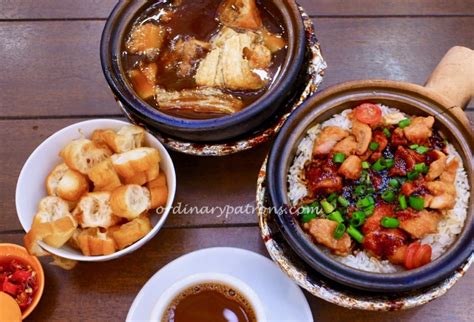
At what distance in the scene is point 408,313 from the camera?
1.98 meters

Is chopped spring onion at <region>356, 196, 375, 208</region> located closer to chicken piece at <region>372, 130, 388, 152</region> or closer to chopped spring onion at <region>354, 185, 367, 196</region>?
chopped spring onion at <region>354, 185, 367, 196</region>

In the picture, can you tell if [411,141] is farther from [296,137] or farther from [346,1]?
[346,1]

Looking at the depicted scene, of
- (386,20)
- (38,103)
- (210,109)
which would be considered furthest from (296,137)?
(38,103)

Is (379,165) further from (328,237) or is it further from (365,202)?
(328,237)

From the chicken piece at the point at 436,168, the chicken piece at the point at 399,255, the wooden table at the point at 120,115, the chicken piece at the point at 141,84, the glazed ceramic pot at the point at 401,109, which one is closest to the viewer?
the glazed ceramic pot at the point at 401,109

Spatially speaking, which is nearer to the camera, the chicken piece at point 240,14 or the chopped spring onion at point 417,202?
the chopped spring onion at point 417,202

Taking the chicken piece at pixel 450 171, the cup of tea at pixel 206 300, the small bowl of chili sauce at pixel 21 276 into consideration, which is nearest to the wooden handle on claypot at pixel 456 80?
the chicken piece at pixel 450 171

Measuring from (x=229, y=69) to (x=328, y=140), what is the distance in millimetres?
468

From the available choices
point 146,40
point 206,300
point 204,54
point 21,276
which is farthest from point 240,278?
point 146,40

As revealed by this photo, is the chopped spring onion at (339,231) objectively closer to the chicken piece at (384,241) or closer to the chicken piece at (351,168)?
the chicken piece at (384,241)

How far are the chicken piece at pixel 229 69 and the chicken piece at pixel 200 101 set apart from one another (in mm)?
42

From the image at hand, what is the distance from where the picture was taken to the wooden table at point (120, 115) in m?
2.03

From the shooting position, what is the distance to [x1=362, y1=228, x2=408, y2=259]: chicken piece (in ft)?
5.93

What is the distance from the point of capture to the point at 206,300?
1.87 m
